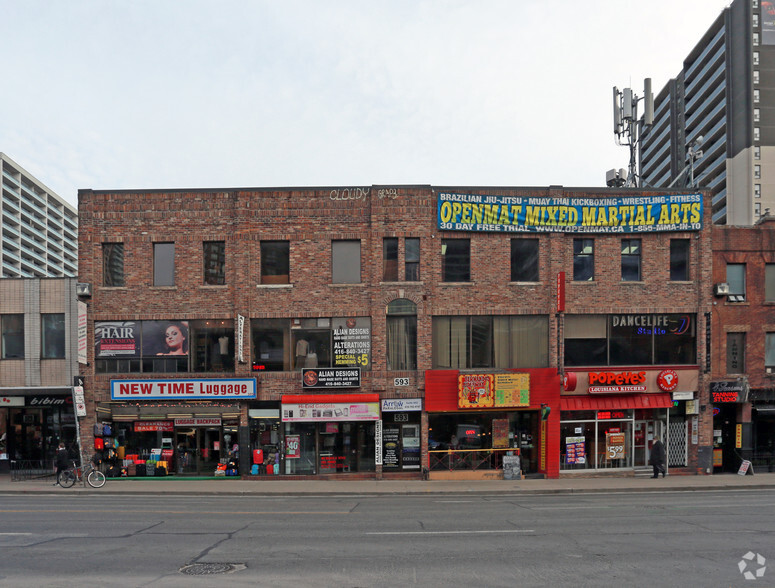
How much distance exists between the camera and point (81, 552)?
11.7 m

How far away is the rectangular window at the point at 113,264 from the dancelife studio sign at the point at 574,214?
1384cm

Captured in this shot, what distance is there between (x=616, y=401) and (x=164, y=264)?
20.3 meters

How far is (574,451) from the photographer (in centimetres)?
2548

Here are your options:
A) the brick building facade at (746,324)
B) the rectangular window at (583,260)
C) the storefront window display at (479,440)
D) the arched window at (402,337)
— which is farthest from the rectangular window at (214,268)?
the brick building facade at (746,324)

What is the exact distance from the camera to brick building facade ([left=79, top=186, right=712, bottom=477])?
2509 centimetres

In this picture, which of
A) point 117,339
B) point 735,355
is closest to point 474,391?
point 735,355

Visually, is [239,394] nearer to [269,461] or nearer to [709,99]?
[269,461]

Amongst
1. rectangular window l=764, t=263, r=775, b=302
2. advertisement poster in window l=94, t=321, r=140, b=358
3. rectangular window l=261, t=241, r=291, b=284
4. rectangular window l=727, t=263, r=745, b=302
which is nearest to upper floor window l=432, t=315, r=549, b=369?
rectangular window l=261, t=241, r=291, b=284

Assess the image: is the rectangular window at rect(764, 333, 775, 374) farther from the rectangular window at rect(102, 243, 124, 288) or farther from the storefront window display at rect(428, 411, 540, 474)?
the rectangular window at rect(102, 243, 124, 288)

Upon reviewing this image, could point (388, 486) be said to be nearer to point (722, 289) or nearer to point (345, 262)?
point (345, 262)

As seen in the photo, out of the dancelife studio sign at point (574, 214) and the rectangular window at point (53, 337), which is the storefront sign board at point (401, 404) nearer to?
the dancelife studio sign at point (574, 214)

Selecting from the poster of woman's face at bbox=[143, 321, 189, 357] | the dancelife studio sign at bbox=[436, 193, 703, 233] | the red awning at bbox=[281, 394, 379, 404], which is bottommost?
the red awning at bbox=[281, 394, 379, 404]

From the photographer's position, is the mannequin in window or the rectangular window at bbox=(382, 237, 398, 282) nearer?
the mannequin in window

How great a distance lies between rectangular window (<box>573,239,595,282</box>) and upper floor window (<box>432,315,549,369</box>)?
8.11 feet
